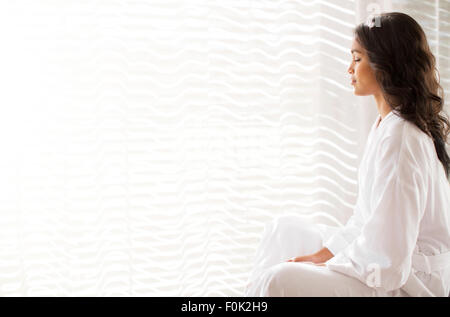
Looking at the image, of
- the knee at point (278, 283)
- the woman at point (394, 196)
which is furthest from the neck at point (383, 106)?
the knee at point (278, 283)

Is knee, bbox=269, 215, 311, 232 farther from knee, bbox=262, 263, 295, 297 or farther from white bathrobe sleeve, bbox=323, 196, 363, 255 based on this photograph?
knee, bbox=262, 263, 295, 297

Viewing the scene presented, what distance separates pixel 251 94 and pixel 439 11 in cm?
82

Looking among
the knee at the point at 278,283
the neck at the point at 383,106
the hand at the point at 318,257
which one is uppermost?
the neck at the point at 383,106

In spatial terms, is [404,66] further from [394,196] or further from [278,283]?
[278,283]

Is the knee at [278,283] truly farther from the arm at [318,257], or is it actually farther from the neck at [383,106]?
the neck at [383,106]

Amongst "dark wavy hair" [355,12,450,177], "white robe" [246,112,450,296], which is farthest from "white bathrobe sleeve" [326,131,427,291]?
"dark wavy hair" [355,12,450,177]

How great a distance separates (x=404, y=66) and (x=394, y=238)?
44 centimetres

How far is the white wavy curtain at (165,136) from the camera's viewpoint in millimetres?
1636

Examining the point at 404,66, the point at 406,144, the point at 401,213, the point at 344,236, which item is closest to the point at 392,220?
the point at 401,213

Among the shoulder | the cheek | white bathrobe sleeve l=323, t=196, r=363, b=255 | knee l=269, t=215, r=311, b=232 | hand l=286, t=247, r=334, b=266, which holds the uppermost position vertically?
the cheek

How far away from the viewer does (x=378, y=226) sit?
1.11 m

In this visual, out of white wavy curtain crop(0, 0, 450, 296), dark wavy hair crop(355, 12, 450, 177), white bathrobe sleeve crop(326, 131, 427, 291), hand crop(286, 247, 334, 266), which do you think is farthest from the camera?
white wavy curtain crop(0, 0, 450, 296)

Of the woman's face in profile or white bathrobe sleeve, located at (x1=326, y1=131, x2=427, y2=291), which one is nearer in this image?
white bathrobe sleeve, located at (x1=326, y1=131, x2=427, y2=291)

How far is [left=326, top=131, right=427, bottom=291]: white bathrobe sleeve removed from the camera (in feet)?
3.57
